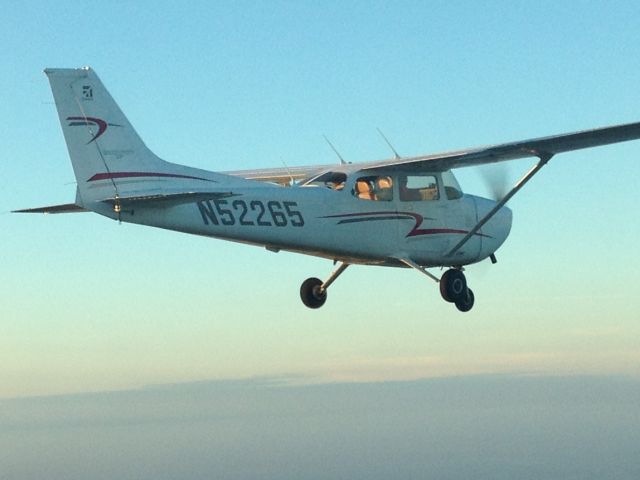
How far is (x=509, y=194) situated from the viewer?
2117 cm

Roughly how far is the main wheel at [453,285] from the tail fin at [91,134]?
641 cm

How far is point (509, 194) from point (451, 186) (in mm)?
1168

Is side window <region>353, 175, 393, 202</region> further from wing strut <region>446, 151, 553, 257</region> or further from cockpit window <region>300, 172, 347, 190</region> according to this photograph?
wing strut <region>446, 151, 553, 257</region>

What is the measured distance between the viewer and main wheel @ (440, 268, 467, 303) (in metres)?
21.4

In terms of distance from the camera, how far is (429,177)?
21.3 m

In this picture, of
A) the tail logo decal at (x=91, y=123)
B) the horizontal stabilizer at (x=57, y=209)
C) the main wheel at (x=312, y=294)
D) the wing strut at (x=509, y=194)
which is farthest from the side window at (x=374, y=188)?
the horizontal stabilizer at (x=57, y=209)

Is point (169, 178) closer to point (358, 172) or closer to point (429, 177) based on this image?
point (358, 172)

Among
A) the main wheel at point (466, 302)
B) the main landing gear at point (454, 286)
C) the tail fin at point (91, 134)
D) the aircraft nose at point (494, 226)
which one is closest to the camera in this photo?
the tail fin at point (91, 134)

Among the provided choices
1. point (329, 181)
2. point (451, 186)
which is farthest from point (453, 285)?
point (329, 181)

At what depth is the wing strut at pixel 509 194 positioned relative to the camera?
2061 cm

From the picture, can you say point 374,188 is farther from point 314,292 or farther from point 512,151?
point 314,292

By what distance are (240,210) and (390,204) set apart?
133 inches

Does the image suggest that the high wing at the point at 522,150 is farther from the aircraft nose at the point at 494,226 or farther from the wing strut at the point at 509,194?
the aircraft nose at the point at 494,226

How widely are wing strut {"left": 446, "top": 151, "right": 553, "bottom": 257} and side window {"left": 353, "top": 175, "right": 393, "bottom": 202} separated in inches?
72.7
